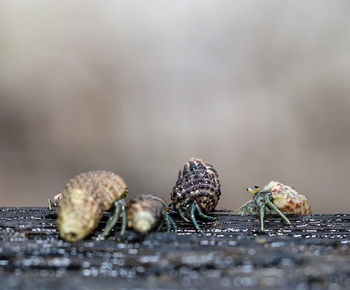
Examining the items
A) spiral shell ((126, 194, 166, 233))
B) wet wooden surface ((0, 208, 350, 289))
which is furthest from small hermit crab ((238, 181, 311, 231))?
spiral shell ((126, 194, 166, 233))

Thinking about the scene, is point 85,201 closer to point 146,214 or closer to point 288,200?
point 146,214

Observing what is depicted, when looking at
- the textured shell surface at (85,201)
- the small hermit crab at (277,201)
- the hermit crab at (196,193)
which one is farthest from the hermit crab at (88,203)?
the small hermit crab at (277,201)

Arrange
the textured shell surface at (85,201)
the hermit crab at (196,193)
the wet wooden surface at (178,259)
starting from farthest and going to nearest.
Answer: the hermit crab at (196,193) → the textured shell surface at (85,201) → the wet wooden surface at (178,259)

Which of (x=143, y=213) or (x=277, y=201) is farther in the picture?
(x=277, y=201)

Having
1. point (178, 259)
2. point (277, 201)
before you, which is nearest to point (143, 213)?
point (178, 259)

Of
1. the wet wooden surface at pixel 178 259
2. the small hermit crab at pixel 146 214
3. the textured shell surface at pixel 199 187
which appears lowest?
the wet wooden surface at pixel 178 259

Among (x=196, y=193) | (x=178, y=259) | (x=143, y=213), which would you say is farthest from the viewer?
(x=196, y=193)

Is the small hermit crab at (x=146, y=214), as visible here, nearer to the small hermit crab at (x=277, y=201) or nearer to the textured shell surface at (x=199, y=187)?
the textured shell surface at (x=199, y=187)

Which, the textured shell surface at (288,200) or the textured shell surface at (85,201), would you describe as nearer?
the textured shell surface at (85,201)
